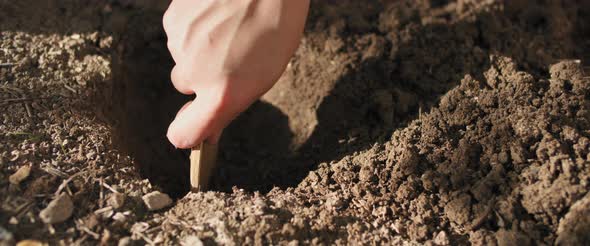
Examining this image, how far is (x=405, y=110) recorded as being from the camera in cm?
197

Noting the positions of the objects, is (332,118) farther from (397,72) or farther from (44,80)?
(44,80)

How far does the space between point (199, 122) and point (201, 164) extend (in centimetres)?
20

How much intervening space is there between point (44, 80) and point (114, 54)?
30 cm

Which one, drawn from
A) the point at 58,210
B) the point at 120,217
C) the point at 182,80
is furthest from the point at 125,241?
the point at 182,80

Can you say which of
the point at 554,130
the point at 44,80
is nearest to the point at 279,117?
the point at 44,80

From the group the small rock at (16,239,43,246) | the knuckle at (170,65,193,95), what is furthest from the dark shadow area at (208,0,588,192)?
the small rock at (16,239,43,246)

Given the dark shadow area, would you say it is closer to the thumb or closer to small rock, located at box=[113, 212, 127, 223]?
the thumb

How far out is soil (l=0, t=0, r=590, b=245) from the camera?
5.01ft

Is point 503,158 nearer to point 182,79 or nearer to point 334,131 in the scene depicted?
point 334,131

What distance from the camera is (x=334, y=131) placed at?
2.08 meters

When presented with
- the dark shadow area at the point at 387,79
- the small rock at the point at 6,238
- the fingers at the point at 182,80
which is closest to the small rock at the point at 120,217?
the small rock at the point at 6,238

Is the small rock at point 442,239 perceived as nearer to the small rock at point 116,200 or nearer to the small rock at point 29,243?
the small rock at point 116,200

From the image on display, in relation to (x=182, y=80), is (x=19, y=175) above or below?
below

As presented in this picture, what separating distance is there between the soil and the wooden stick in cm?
16
